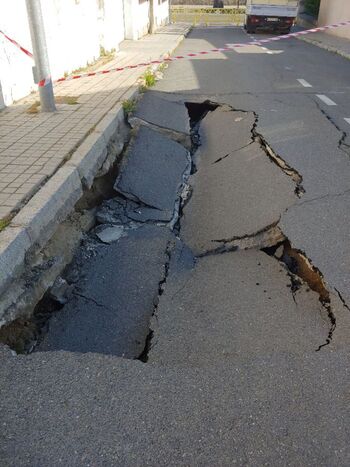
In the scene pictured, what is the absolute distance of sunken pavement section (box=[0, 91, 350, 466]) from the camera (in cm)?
207

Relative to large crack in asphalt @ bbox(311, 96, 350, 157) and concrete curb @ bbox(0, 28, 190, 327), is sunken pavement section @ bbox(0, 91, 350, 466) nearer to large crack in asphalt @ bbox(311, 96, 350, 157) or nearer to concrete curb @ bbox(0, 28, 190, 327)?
concrete curb @ bbox(0, 28, 190, 327)

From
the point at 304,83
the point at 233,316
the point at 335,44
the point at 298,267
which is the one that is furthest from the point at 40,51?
the point at 335,44

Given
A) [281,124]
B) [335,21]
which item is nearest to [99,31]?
[281,124]

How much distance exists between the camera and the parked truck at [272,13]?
21891 mm

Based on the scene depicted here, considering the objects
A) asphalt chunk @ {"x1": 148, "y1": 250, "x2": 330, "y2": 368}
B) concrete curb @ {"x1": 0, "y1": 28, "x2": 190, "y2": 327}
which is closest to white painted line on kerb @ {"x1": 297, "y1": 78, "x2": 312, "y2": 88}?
concrete curb @ {"x1": 0, "y1": 28, "x2": 190, "y2": 327}

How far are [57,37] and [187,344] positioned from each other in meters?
8.65

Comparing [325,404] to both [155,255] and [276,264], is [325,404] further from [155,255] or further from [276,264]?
[155,255]

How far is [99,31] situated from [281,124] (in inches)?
340

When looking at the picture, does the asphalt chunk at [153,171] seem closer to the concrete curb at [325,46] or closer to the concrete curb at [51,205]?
the concrete curb at [51,205]

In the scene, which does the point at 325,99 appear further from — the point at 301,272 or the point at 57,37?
the point at 301,272

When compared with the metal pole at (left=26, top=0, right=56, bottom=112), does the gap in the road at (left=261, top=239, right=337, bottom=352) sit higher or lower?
lower

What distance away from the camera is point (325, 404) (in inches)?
89.4

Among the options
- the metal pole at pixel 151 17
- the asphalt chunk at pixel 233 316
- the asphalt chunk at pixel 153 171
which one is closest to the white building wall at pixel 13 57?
the asphalt chunk at pixel 153 171

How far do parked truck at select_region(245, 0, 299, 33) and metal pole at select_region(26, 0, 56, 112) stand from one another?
19602 mm
